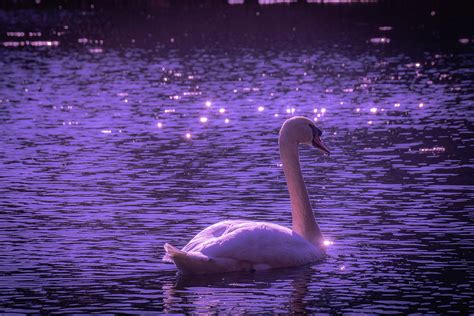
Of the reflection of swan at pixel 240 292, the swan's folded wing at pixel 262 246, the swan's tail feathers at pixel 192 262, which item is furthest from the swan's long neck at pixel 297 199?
the swan's tail feathers at pixel 192 262

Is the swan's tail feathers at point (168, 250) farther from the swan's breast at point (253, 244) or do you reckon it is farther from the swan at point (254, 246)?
the swan's breast at point (253, 244)

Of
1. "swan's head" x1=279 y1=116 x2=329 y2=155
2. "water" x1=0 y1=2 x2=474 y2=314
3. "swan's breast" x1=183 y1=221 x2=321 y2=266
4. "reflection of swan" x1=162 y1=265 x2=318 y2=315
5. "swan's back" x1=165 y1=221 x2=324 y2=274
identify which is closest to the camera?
"reflection of swan" x1=162 y1=265 x2=318 y2=315

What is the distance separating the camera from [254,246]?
56.0 ft

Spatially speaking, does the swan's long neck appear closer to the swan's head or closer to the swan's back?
the swan's head

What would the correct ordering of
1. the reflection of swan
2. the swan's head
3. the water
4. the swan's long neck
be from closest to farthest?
the reflection of swan → the water → the swan's long neck → the swan's head

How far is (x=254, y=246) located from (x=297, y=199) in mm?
1588

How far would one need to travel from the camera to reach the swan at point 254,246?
16.7 meters

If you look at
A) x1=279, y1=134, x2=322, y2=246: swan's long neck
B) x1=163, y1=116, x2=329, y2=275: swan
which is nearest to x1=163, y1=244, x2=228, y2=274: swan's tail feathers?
x1=163, y1=116, x2=329, y2=275: swan

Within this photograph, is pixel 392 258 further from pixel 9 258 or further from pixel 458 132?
pixel 458 132

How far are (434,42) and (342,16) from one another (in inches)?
1359

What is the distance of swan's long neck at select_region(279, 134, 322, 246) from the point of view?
1820cm

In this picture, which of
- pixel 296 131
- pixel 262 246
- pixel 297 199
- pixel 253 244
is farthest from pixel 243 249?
pixel 296 131

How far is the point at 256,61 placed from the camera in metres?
64.4

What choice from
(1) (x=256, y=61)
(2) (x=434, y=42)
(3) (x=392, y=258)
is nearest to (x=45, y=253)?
(3) (x=392, y=258)
